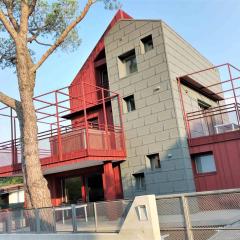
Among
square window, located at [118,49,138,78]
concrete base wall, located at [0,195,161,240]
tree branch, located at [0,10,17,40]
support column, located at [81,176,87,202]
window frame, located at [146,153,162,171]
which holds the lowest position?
concrete base wall, located at [0,195,161,240]

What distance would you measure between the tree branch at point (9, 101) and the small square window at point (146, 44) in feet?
20.8

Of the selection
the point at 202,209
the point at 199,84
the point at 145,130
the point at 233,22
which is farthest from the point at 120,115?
the point at 202,209

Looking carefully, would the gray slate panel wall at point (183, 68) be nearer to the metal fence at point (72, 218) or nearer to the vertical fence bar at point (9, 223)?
the metal fence at point (72, 218)

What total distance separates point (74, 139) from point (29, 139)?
2.07 metres

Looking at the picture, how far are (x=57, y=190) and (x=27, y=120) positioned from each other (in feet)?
21.1

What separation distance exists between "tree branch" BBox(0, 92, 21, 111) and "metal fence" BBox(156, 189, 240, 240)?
26.5ft

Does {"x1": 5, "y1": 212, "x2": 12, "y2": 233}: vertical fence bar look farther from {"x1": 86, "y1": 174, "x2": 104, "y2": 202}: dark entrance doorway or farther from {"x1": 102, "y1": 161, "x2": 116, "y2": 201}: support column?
{"x1": 86, "y1": 174, "x2": 104, "y2": 202}: dark entrance doorway

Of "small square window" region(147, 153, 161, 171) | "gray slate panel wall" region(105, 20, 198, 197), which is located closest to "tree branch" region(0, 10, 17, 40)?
"gray slate panel wall" region(105, 20, 198, 197)

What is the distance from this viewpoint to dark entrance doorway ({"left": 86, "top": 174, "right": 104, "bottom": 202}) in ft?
54.8

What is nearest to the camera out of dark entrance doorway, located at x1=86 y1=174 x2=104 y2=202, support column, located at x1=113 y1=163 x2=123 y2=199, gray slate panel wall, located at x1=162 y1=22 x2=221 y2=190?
gray slate panel wall, located at x1=162 y1=22 x2=221 y2=190


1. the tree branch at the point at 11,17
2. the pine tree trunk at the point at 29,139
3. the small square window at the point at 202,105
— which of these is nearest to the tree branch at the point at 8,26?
the tree branch at the point at 11,17

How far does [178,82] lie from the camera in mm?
15227

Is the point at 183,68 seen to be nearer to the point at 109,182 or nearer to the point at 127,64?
the point at 127,64

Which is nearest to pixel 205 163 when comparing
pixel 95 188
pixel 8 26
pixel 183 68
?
pixel 183 68
